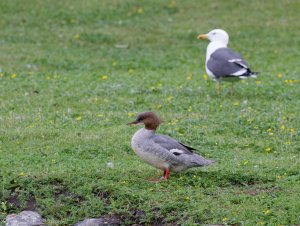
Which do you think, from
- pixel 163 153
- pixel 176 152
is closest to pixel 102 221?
pixel 163 153

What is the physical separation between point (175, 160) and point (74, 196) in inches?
47.8

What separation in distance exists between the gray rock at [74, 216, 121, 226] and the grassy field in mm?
78

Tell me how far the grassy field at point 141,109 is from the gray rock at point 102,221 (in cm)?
8

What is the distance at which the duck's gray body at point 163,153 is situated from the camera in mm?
8188

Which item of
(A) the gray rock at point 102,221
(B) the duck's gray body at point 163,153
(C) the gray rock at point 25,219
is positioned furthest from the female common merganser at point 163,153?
(C) the gray rock at point 25,219

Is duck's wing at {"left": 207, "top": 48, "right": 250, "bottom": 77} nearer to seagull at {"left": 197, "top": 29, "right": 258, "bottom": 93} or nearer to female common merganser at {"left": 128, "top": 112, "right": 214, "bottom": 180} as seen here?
seagull at {"left": 197, "top": 29, "right": 258, "bottom": 93}

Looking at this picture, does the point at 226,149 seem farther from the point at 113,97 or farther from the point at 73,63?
the point at 73,63

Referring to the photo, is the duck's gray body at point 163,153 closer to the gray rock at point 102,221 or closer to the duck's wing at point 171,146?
the duck's wing at point 171,146

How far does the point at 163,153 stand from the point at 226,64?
494 centimetres

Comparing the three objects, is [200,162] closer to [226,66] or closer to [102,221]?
[102,221]

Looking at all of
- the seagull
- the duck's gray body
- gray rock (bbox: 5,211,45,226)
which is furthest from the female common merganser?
the seagull

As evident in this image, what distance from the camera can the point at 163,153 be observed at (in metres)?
8.18

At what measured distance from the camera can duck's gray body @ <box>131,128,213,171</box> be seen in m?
8.19

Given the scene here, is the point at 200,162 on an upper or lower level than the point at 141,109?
upper
